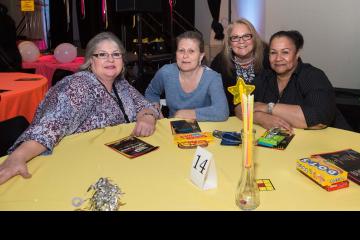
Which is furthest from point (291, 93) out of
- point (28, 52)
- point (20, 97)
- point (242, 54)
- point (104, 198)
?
point (28, 52)

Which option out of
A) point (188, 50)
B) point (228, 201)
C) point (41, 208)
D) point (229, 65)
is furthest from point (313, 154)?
point (229, 65)

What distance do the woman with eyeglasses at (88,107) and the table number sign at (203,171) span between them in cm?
64

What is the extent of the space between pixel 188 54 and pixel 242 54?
52 centimetres

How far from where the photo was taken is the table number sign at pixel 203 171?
121cm

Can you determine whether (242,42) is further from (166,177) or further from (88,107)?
(166,177)

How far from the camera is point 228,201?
3.82 ft

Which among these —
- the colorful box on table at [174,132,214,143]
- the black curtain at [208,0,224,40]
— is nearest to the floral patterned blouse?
the colorful box on table at [174,132,214,143]

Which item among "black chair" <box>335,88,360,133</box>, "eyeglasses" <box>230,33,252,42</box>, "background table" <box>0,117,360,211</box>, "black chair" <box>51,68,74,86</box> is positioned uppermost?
"eyeglasses" <box>230,33,252,42</box>

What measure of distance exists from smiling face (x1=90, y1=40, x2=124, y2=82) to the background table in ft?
1.53

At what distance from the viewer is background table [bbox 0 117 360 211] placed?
116cm

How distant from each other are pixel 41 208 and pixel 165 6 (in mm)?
7632

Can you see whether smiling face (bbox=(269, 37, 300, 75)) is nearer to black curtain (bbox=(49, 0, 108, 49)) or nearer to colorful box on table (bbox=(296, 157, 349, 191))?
colorful box on table (bbox=(296, 157, 349, 191))

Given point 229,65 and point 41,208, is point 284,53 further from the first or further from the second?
point 41,208

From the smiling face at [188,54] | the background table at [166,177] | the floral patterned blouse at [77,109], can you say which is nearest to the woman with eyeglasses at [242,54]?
the smiling face at [188,54]
